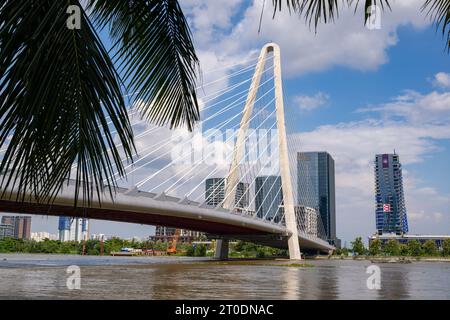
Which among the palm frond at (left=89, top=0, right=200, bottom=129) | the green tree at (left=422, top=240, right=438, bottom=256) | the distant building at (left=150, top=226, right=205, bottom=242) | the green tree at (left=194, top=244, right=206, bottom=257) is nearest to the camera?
the palm frond at (left=89, top=0, right=200, bottom=129)

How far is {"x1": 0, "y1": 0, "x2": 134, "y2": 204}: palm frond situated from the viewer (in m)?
1.66

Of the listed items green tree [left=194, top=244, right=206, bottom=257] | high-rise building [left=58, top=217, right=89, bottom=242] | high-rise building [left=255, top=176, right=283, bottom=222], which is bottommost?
green tree [left=194, top=244, right=206, bottom=257]

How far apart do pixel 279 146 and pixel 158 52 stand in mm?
44093

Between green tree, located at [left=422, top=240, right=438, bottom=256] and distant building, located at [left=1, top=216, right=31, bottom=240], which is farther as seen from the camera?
distant building, located at [left=1, top=216, right=31, bottom=240]

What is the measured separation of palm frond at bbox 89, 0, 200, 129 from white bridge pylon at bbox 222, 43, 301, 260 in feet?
127

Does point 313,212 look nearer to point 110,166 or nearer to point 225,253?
point 225,253

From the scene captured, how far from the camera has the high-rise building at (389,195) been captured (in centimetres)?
16400

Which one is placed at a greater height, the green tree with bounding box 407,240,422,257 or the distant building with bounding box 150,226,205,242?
the distant building with bounding box 150,226,205,242

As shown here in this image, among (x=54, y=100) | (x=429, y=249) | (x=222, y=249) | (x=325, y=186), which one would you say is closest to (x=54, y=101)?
(x=54, y=100)

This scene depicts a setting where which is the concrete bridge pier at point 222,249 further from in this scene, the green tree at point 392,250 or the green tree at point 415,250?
the green tree at point 415,250

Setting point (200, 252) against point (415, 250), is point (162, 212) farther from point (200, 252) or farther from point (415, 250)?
point (415, 250)

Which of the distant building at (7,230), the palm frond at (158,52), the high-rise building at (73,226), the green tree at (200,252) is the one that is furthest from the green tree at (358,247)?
the palm frond at (158,52)

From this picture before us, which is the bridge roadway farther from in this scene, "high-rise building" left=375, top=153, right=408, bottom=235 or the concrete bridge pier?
"high-rise building" left=375, top=153, right=408, bottom=235

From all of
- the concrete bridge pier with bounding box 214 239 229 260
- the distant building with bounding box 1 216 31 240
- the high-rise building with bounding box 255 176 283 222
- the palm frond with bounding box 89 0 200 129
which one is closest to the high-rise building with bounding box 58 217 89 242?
the palm frond with bounding box 89 0 200 129
